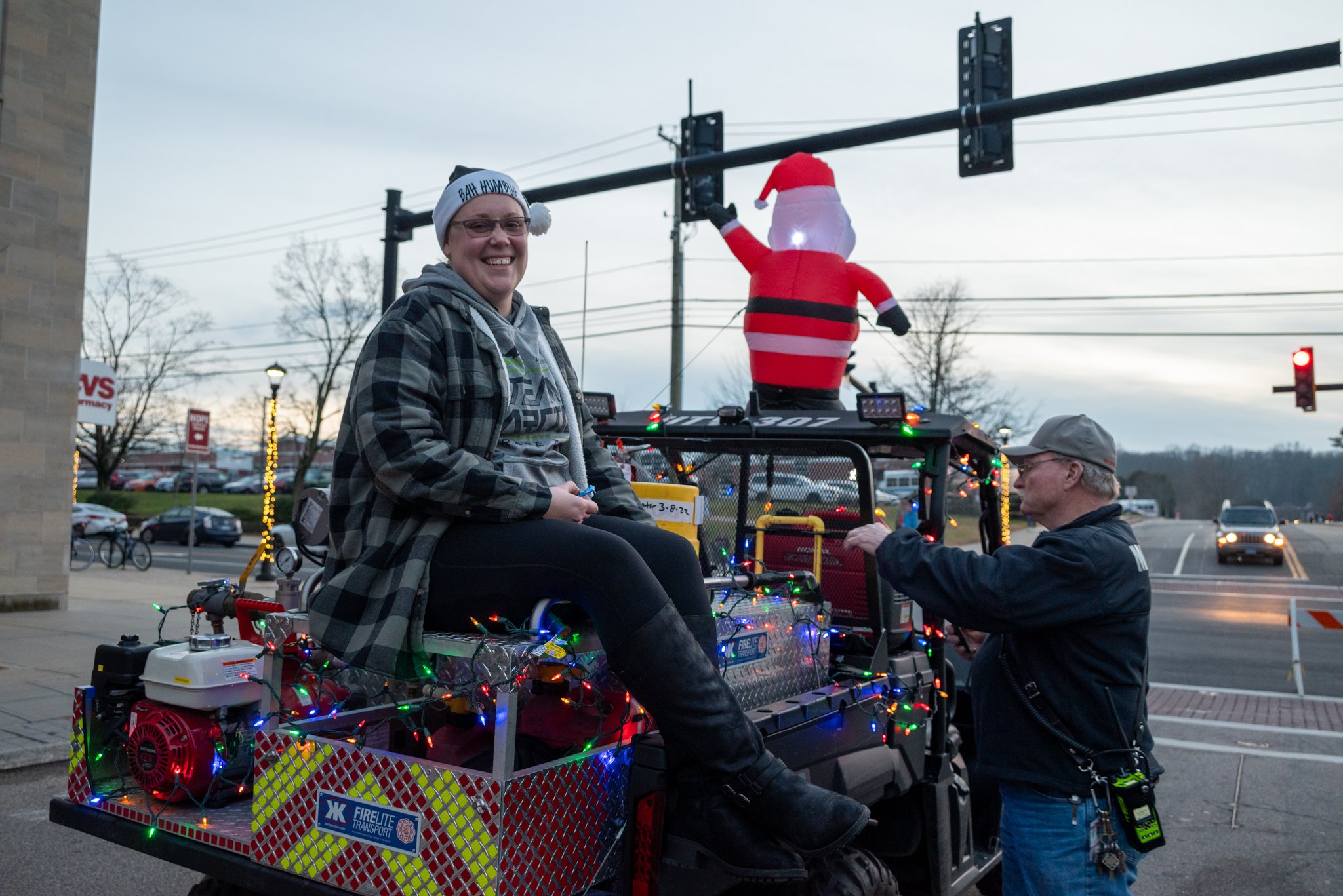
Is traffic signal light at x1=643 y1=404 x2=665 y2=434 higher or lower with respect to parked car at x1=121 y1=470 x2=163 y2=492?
higher

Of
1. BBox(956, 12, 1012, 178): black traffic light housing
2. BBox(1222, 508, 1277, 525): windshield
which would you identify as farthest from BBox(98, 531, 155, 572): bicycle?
BBox(1222, 508, 1277, 525): windshield

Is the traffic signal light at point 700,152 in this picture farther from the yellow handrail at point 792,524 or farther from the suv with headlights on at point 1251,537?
the suv with headlights on at point 1251,537

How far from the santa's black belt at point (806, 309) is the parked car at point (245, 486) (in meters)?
56.3

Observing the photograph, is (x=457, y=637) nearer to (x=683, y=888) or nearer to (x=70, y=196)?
A: (x=683, y=888)

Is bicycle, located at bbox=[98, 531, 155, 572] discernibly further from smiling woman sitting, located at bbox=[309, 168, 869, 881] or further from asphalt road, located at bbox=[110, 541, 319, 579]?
smiling woman sitting, located at bbox=[309, 168, 869, 881]

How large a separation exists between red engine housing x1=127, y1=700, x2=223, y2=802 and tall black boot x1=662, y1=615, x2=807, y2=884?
155 centimetres

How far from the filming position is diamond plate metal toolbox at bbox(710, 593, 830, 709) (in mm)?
3146

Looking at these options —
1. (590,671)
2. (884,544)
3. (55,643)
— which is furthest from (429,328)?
(55,643)

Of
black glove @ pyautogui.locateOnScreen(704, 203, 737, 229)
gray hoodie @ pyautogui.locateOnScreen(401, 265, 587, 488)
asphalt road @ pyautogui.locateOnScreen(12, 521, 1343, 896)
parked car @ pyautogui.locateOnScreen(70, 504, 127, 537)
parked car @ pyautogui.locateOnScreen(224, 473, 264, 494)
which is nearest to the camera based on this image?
gray hoodie @ pyautogui.locateOnScreen(401, 265, 587, 488)

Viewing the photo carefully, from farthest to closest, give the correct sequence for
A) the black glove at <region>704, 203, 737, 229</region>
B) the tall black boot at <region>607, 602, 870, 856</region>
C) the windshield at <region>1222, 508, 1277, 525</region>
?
1. the windshield at <region>1222, 508, 1277, 525</region>
2. the black glove at <region>704, 203, 737, 229</region>
3. the tall black boot at <region>607, 602, 870, 856</region>

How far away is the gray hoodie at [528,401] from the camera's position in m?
2.78

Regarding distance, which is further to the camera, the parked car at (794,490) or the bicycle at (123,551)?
the bicycle at (123,551)

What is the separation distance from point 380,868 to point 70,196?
13.4 metres

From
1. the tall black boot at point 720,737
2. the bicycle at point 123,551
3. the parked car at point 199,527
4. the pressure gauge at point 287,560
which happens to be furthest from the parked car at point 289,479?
the tall black boot at point 720,737
